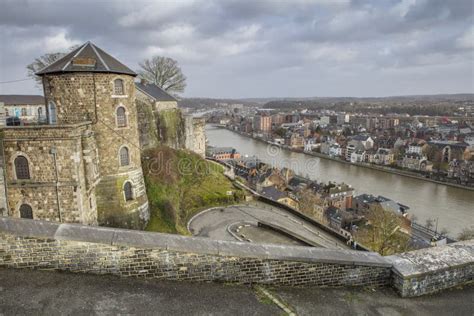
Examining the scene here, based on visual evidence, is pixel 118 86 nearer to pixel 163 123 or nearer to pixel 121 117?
pixel 121 117

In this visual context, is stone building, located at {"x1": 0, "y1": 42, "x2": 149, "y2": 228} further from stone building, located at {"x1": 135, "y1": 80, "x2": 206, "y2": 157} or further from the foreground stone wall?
the foreground stone wall

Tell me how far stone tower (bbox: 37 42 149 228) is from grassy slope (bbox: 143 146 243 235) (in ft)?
5.24

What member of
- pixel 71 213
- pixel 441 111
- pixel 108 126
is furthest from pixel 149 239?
pixel 441 111

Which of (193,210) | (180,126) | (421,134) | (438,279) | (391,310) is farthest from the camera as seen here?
(421,134)

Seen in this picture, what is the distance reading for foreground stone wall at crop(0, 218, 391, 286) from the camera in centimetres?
377

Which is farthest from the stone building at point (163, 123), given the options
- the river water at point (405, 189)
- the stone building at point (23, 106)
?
the river water at point (405, 189)

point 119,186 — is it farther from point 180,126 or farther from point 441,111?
point 441,111

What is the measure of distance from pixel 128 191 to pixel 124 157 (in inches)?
59.4

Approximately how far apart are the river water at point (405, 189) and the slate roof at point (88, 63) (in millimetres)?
31828

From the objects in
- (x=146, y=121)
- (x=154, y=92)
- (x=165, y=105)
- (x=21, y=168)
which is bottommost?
(x=21, y=168)

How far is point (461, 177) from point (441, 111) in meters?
123

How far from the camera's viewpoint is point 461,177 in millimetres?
48688

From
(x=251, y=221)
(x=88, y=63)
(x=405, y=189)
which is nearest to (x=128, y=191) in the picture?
(x=88, y=63)

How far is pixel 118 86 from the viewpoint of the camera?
1252 centimetres
